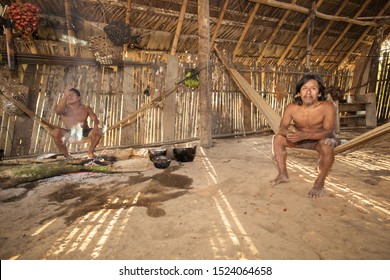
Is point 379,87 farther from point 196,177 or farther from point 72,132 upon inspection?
point 72,132

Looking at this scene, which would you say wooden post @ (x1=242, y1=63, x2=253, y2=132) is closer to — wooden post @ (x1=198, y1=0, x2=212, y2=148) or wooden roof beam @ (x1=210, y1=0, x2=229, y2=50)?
wooden roof beam @ (x1=210, y1=0, x2=229, y2=50)

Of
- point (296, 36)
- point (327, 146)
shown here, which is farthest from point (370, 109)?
point (327, 146)

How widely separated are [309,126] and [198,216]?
1.61m

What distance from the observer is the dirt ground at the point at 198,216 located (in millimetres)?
1210

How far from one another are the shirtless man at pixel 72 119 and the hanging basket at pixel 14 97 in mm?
957

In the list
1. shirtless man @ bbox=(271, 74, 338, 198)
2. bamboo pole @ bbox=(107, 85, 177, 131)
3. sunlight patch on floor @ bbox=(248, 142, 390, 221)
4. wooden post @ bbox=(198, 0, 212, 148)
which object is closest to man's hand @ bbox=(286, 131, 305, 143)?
shirtless man @ bbox=(271, 74, 338, 198)

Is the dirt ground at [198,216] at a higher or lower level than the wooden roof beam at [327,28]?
lower

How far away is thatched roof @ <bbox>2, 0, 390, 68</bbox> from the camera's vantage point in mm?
4398

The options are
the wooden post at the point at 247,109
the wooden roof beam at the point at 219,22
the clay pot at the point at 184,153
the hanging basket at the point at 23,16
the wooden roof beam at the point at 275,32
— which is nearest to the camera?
the clay pot at the point at 184,153

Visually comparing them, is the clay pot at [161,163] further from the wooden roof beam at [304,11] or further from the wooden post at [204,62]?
the wooden roof beam at [304,11]

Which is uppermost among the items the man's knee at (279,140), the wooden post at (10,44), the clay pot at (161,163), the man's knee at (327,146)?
the wooden post at (10,44)

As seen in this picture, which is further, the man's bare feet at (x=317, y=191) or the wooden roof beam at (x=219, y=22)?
the wooden roof beam at (x=219, y=22)

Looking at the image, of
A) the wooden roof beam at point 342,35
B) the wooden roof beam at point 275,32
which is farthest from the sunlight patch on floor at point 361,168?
the wooden roof beam at point 342,35
